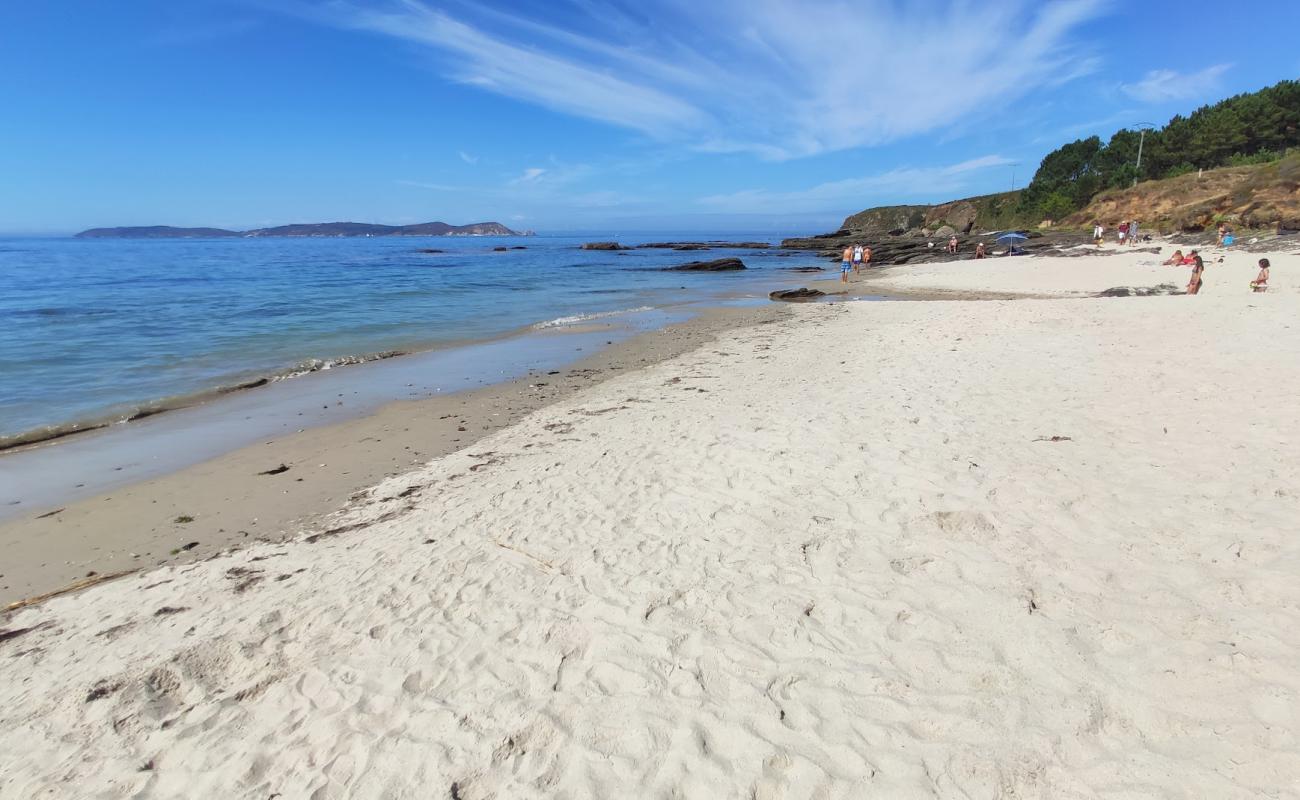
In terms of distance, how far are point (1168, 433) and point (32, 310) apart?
3294cm

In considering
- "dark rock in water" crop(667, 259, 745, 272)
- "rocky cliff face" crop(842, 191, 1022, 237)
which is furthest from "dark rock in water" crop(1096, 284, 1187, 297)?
"rocky cliff face" crop(842, 191, 1022, 237)

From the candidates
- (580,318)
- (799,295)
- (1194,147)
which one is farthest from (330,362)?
(1194,147)

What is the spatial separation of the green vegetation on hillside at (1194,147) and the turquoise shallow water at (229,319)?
132 ft

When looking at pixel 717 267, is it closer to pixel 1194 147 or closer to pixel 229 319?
pixel 229 319

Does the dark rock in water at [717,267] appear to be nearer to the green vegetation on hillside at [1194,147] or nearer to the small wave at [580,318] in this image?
the small wave at [580,318]

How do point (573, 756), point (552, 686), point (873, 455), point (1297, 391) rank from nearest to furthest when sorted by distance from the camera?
point (573, 756), point (552, 686), point (873, 455), point (1297, 391)

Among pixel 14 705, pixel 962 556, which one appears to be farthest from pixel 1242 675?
pixel 14 705

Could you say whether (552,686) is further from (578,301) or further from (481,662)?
(578,301)

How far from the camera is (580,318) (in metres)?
21.1

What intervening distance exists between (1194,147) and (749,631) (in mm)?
74396

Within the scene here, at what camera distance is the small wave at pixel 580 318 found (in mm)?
19719

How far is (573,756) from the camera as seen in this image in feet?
9.31

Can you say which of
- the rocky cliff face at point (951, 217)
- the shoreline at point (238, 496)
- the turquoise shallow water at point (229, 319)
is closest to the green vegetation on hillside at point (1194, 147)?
the rocky cliff face at point (951, 217)

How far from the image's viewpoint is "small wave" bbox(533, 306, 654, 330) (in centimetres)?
1972
